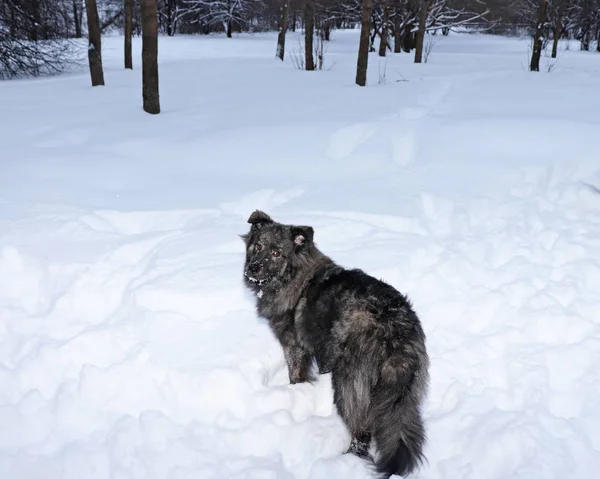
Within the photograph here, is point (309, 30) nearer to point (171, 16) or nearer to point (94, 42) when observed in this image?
point (94, 42)

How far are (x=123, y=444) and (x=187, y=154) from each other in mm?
7092

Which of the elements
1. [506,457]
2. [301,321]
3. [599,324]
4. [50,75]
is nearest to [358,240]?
[301,321]

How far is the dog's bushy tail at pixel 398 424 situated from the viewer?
319 cm

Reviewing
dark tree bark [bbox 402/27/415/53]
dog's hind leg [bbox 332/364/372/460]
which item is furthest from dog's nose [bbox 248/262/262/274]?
dark tree bark [bbox 402/27/415/53]

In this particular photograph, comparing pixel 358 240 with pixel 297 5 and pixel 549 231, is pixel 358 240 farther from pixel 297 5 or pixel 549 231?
pixel 297 5

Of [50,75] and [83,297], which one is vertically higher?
[50,75]

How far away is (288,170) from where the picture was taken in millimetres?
9344

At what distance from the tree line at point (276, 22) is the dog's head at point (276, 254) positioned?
909cm

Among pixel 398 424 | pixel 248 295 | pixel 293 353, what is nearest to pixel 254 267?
pixel 293 353

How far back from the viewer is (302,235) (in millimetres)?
4824

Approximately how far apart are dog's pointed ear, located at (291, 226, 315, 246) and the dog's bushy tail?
1828 mm

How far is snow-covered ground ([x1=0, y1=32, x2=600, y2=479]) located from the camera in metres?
3.93

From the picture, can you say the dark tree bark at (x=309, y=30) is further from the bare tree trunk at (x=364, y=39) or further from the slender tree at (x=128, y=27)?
the slender tree at (x=128, y=27)

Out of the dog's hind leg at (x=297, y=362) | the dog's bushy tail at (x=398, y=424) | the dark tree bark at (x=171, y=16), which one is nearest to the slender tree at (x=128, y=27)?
the dog's hind leg at (x=297, y=362)
